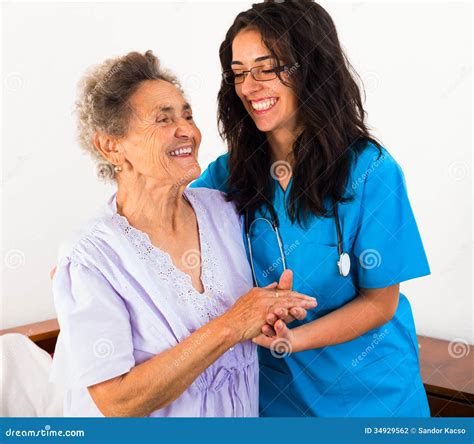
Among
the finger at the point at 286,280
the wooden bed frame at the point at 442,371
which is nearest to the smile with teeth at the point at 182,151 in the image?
the finger at the point at 286,280

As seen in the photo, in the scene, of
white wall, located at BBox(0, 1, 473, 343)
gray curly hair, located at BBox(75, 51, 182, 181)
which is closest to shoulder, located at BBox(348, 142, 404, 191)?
gray curly hair, located at BBox(75, 51, 182, 181)

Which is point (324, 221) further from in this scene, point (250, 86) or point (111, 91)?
point (111, 91)

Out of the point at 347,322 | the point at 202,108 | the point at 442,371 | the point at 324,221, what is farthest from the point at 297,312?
the point at 202,108

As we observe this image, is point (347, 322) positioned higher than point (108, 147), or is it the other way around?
point (108, 147)

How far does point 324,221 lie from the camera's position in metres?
1.46

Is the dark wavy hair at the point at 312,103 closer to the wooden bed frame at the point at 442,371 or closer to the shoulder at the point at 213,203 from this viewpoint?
the shoulder at the point at 213,203

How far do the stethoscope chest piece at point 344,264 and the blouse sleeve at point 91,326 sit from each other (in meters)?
0.48

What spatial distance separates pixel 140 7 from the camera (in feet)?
8.18

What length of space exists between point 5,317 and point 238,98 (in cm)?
133

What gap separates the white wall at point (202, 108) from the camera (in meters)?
2.16

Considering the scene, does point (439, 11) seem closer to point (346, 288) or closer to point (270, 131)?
point (270, 131)

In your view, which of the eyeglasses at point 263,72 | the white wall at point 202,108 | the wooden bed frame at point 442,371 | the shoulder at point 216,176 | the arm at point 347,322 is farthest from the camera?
the white wall at point 202,108

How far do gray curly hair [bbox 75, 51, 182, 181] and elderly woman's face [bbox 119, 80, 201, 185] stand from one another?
0.05 feet

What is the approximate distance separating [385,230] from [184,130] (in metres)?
0.49
